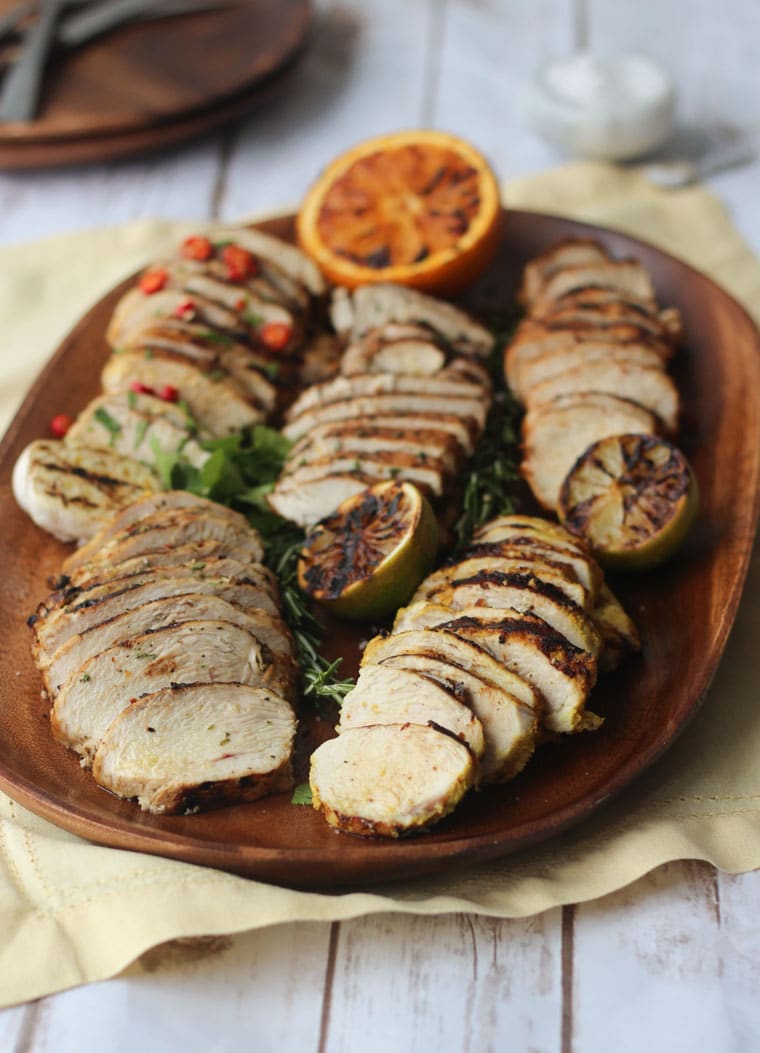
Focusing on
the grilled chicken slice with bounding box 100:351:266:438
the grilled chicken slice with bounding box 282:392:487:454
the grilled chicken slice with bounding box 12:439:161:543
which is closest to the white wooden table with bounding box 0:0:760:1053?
the grilled chicken slice with bounding box 12:439:161:543

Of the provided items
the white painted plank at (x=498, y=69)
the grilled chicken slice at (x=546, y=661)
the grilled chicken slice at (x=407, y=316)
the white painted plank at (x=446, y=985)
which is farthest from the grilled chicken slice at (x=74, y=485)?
the white painted plank at (x=498, y=69)

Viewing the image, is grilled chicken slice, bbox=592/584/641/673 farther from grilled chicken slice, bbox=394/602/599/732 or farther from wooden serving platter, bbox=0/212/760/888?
grilled chicken slice, bbox=394/602/599/732

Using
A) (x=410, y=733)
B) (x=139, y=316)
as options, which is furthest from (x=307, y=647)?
(x=139, y=316)

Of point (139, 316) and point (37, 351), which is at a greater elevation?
point (139, 316)

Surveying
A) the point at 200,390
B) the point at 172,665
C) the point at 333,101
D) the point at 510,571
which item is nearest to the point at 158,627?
the point at 172,665

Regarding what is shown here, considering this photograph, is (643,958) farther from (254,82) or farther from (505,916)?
(254,82)

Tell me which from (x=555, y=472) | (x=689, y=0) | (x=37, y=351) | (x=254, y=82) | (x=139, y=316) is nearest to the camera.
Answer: (x=555, y=472)

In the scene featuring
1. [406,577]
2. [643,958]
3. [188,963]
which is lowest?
[643,958]
